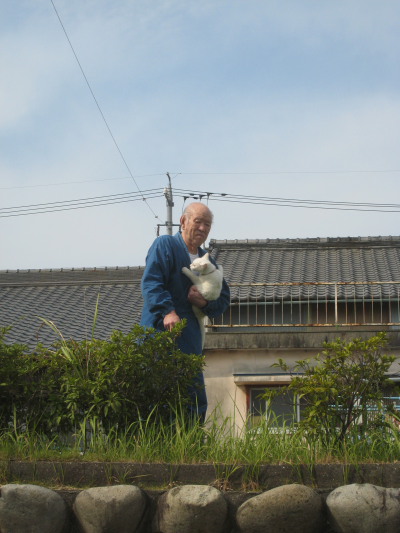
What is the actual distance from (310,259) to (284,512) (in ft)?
52.0

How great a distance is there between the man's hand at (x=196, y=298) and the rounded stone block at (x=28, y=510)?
71.5 inches

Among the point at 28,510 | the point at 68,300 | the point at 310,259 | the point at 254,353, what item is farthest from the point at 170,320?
the point at 68,300

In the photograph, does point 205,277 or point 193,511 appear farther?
point 205,277

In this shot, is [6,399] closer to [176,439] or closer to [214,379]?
[176,439]

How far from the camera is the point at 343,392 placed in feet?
15.9

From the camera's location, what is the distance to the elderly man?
18.1 ft

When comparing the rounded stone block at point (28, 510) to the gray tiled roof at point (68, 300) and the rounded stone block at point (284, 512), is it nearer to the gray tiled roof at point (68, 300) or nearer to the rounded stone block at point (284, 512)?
the rounded stone block at point (284, 512)

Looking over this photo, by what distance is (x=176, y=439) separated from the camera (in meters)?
4.73

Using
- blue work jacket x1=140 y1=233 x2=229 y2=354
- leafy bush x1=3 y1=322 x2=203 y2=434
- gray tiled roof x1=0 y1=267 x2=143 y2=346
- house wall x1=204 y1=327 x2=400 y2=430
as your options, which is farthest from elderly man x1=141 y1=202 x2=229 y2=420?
gray tiled roof x1=0 y1=267 x2=143 y2=346

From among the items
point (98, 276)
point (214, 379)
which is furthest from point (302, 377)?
point (98, 276)

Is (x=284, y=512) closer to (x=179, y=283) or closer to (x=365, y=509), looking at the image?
(x=365, y=509)

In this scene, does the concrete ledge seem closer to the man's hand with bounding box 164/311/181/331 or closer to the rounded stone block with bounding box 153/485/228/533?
the man's hand with bounding box 164/311/181/331

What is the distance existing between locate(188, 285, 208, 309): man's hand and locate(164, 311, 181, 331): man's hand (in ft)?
0.96

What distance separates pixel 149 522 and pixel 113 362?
1.02 m
